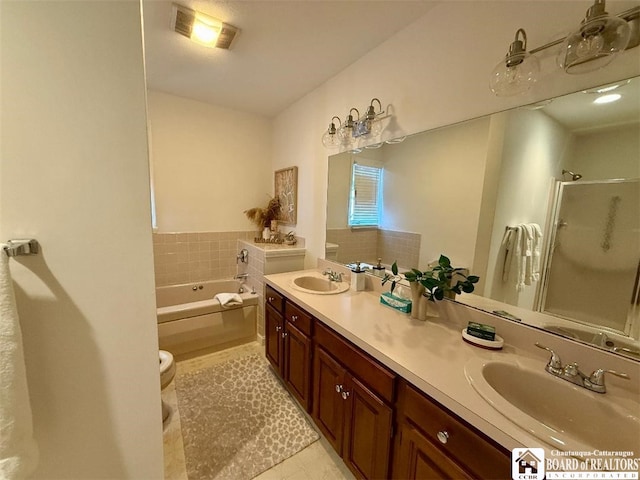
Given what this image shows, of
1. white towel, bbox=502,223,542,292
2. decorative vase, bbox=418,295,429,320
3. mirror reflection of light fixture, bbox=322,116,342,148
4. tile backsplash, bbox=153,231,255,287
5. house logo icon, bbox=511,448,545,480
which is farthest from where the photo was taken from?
tile backsplash, bbox=153,231,255,287

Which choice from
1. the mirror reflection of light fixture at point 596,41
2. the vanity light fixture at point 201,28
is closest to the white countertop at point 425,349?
the mirror reflection of light fixture at point 596,41

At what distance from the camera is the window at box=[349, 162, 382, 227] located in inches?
74.5

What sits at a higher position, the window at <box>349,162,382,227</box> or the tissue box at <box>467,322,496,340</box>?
the window at <box>349,162,382,227</box>

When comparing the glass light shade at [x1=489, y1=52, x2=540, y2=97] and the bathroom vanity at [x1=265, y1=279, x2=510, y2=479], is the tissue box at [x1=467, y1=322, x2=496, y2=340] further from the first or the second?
the glass light shade at [x1=489, y1=52, x2=540, y2=97]

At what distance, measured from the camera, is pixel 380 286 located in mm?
1820

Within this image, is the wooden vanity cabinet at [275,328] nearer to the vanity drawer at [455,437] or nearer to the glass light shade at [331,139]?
the vanity drawer at [455,437]

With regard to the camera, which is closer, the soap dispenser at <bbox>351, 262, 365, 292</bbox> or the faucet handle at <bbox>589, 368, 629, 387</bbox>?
the faucet handle at <bbox>589, 368, 629, 387</bbox>

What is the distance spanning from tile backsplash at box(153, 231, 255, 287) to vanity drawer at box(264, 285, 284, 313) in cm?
129

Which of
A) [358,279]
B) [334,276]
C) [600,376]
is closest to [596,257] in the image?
[600,376]

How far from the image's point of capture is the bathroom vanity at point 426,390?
0.75 meters

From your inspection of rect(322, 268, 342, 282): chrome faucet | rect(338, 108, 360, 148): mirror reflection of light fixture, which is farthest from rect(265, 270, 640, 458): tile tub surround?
rect(338, 108, 360, 148): mirror reflection of light fixture

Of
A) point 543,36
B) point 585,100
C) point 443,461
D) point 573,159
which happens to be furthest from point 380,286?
point 543,36

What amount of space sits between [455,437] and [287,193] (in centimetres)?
260

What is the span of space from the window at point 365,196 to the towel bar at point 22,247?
1760 mm
